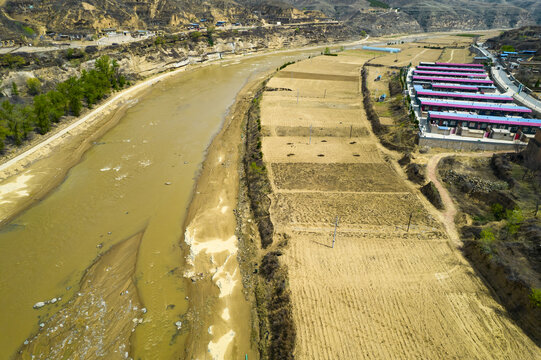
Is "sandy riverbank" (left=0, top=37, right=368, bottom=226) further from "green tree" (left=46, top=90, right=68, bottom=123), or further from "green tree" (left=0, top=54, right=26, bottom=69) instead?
"green tree" (left=0, top=54, right=26, bottom=69)

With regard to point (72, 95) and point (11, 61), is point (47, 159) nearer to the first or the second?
point (72, 95)

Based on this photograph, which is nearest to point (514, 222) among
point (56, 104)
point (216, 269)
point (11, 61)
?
point (216, 269)

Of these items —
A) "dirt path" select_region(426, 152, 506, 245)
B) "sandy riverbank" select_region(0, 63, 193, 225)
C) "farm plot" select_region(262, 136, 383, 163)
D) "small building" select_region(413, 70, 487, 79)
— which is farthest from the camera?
"small building" select_region(413, 70, 487, 79)

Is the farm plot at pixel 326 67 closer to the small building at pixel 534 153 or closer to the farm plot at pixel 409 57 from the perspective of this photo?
the farm plot at pixel 409 57

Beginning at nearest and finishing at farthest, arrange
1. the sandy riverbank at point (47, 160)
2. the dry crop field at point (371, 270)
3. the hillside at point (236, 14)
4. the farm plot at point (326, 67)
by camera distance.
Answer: the dry crop field at point (371, 270), the sandy riverbank at point (47, 160), the farm plot at point (326, 67), the hillside at point (236, 14)

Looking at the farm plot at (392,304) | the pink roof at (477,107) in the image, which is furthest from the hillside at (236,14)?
the pink roof at (477,107)

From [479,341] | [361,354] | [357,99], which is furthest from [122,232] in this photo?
[357,99]

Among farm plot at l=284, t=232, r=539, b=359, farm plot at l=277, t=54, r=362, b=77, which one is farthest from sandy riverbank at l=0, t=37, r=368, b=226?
farm plot at l=277, t=54, r=362, b=77
